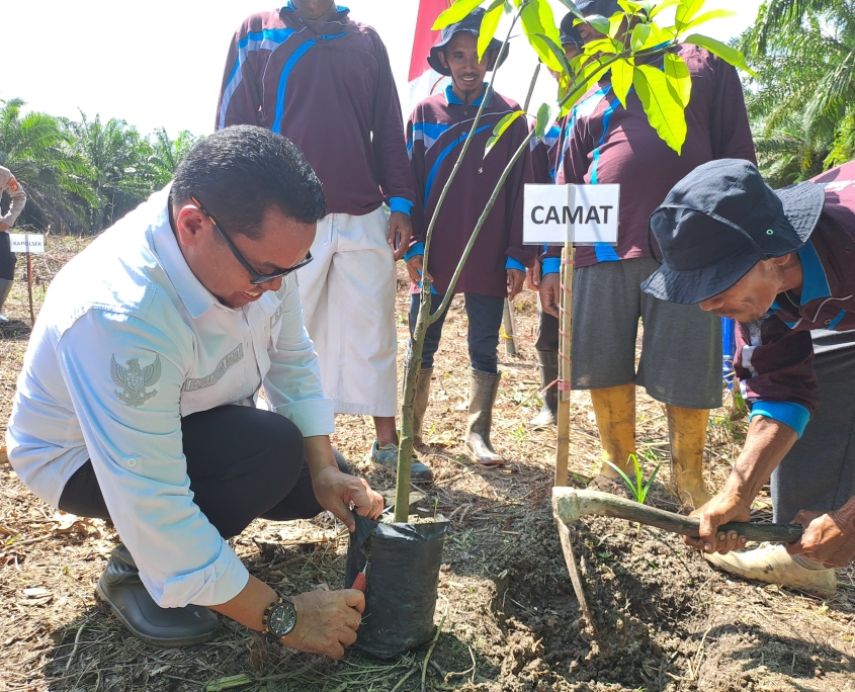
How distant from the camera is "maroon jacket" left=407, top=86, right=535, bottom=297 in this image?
3186mm

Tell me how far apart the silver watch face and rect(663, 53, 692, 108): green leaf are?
1.34m

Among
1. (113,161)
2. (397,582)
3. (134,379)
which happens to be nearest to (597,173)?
(397,582)

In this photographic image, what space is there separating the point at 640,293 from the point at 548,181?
1.03m

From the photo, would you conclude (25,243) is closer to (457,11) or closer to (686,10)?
(457,11)

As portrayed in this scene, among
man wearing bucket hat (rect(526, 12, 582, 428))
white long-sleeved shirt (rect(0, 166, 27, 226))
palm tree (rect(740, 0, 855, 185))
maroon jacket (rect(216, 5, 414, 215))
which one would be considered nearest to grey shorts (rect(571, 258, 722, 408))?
man wearing bucket hat (rect(526, 12, 582, 428))

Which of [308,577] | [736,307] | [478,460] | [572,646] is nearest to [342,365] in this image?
[478,460]

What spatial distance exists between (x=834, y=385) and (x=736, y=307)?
0.88 metres

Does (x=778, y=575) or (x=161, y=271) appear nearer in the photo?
(x=161, y=271)

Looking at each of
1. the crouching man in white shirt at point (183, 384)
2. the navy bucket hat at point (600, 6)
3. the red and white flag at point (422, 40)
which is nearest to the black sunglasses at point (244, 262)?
the crouching man in white shirt at point (183, 384)

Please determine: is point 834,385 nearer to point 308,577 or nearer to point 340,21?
point 308,577

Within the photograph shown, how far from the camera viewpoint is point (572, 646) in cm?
202

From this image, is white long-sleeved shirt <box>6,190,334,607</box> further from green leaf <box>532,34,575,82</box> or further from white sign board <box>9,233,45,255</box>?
white sign board <box>9,233,45,255</box>

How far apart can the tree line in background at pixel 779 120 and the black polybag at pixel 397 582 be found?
1062cm

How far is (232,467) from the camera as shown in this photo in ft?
6.00
